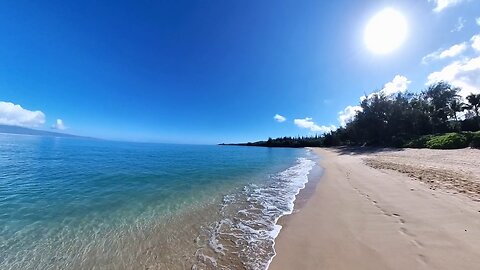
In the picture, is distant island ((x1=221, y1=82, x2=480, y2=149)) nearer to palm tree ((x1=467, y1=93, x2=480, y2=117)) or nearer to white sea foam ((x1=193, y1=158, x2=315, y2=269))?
palm tree ((x1=467, y1=93, x2=480, y2=117))

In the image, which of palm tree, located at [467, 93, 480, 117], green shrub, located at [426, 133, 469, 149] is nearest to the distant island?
palm tree, located at [467, 93, 480, 117]

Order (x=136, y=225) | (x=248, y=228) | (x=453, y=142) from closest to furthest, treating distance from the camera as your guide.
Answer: (x=248, y=228) → (x=136, y=225) → (x=453, y=142)

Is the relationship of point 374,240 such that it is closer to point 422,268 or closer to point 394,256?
point 394,256

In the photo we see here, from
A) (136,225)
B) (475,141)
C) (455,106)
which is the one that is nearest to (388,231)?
(136,225)

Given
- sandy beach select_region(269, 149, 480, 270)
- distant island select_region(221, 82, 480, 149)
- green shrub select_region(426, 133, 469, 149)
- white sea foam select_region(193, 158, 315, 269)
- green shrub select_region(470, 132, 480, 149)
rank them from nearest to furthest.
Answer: sandy beach select_region(269, 149, 480, 270) < white sea foam select_region(193, 158, 315, 269) < green shrub select_region(470, 132, 480, 149) < green shrub select_region(426, 133, 469, 149) < distant island select_region(221, 82, 480, 149)

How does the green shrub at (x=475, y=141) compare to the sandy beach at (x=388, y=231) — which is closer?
the sandy beach at (x=388, y=231)

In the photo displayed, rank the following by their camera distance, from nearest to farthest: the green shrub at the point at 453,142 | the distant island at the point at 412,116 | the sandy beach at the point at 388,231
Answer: the sandy beach at the point at 388,231 → the green shrub at the point at 453,142 → the distant island at the point at 412,116

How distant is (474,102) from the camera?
175 ft

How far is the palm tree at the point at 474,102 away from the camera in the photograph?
52625mm

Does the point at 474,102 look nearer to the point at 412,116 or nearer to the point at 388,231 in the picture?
the point at 412,116

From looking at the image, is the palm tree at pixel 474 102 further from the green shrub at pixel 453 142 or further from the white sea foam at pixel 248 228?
the white sea foam at pixel 248 228

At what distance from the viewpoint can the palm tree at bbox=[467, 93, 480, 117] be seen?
52.6 metres

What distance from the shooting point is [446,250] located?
14.2 ft

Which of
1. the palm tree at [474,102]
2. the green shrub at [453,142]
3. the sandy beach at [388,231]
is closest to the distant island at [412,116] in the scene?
the palm tree at [474,102]
